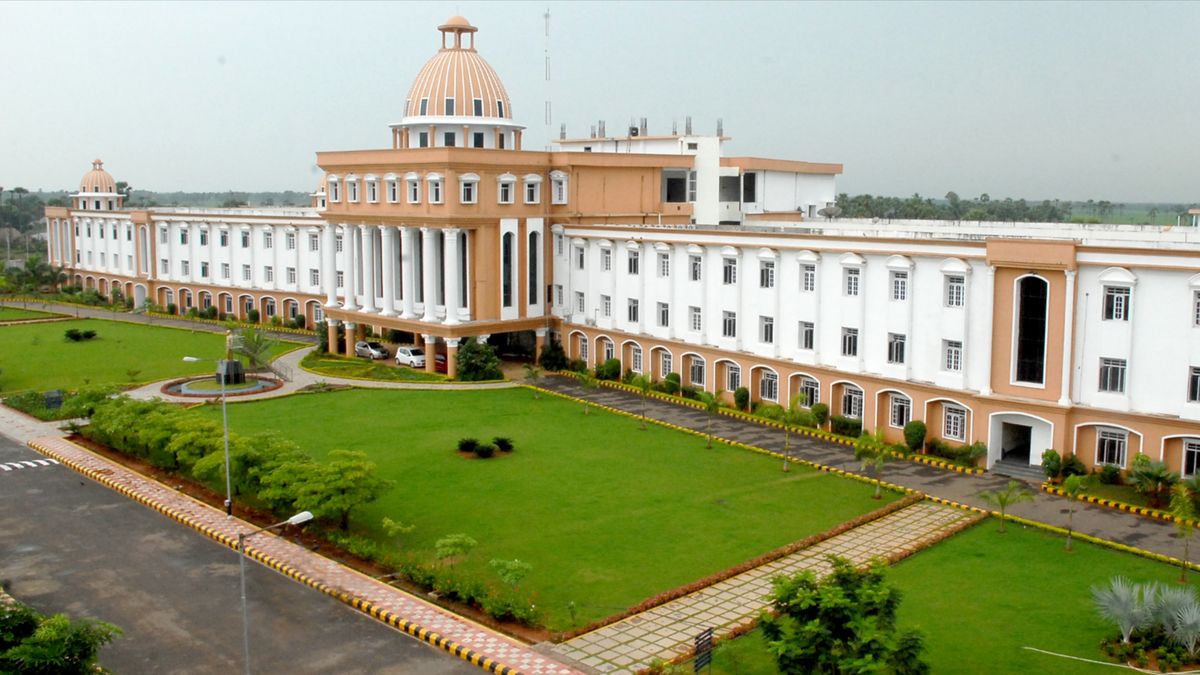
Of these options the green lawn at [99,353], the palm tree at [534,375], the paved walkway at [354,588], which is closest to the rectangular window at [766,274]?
the palm tree at [534,375]

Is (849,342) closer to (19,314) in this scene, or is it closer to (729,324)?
(729,324)

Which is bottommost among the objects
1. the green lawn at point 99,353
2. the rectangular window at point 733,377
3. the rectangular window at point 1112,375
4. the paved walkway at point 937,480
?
the paved walkway at point 937,480

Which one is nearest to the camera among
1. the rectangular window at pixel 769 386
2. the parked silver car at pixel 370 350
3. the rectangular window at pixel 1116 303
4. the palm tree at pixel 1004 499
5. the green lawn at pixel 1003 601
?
the green lawn at pixel 1003 601

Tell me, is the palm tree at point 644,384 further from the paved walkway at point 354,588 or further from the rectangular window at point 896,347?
the paved walkway at point 354,588

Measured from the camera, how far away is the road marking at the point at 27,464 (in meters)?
36.2

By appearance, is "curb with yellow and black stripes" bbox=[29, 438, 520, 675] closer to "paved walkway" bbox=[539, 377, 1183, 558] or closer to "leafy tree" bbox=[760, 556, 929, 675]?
"leafy tree" bbox=[760, 556, 929, 675]

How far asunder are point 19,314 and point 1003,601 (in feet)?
241

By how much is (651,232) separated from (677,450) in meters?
14.0

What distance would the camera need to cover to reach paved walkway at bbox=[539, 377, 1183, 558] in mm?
28062

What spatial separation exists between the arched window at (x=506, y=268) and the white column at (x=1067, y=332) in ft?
88.5

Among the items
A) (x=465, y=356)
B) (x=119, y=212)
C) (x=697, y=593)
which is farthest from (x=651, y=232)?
(x=119, y=212)

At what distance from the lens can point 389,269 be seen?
179ft

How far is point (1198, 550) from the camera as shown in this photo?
2659 cm

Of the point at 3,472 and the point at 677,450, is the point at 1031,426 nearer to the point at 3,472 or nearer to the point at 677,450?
the point at 677,450
